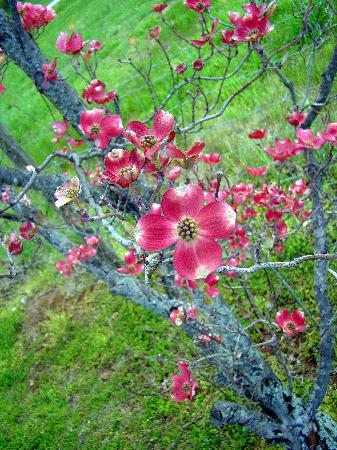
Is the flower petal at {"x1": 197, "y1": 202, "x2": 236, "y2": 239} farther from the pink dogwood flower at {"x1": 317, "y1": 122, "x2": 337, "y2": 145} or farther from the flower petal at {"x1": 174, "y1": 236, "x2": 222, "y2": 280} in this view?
the pink dogwood flower at {"x1": 317, "y1": 122, "x2": 337, "y2": 145}

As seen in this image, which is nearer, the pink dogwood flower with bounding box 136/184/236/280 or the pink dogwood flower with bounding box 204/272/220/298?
the pink dogwood flower with bounding box 136/184/236/280

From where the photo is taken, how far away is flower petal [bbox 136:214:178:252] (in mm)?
772

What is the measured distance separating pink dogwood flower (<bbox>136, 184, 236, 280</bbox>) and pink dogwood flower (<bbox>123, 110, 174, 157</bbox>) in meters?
0.10

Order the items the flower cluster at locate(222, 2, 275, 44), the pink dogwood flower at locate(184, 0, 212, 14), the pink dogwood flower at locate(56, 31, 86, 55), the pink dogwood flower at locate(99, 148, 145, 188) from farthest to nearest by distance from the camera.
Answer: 1. the pink dogwood flower at locate(56, 31, 86, 55)
2. the pink dogwood flower at locate(184, 0, 212, 14)
3. the flower cluster at locate(222, 2, 275, 44)
4. the pink dogwood flower at locate(99, 148, 145, 188)

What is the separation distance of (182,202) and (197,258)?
111 millimetres

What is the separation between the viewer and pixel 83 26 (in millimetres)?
10375

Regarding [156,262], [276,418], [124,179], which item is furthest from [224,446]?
[124,179]

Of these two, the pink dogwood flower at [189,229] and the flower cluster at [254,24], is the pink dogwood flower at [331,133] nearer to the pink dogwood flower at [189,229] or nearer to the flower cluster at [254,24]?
the flower cluster at [254,24]

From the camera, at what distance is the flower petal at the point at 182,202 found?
30.9 inches

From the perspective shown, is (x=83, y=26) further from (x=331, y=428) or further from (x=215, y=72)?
(x=331, y=428)

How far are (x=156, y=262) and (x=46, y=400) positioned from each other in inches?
117

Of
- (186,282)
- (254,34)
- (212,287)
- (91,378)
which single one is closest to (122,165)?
(254,34)

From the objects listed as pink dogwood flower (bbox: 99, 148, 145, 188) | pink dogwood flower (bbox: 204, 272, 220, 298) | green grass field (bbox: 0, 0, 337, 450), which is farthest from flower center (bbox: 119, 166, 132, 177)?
green grass field (bbox: 0, 0, 337, 450)

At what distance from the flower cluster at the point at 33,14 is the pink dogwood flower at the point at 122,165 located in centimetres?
143
